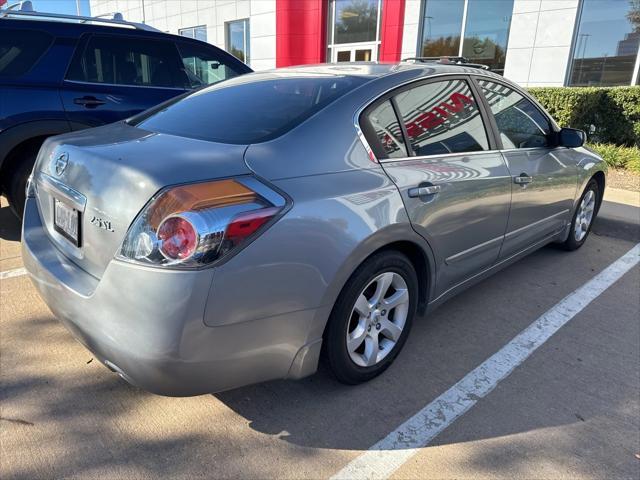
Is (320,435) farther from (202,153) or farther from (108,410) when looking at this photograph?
(202,153)

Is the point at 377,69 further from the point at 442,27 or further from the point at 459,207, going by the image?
the point at 442,27

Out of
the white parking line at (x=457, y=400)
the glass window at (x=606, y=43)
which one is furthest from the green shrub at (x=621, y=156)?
the white parking line at (x=457, y=400)

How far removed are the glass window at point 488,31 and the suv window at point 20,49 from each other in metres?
10.5

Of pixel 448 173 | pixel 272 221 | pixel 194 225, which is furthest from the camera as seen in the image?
pixel 448 173

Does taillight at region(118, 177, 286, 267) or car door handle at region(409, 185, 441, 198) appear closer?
taillight at region(118, 177, 286, 267)

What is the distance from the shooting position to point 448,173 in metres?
2.76

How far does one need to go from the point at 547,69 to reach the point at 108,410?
11563 millimetres

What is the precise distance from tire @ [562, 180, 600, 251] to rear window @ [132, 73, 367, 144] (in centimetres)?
299

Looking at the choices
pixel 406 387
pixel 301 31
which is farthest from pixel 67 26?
pixel 301 31

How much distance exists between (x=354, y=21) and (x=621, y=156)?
9573mm

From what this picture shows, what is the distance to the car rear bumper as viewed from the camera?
5.84 feet


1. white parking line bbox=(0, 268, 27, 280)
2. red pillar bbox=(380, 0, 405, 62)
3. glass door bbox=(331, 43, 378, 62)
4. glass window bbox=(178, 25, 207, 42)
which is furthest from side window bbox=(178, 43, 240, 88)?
glass window bbox=(178, 25, 207, 42)

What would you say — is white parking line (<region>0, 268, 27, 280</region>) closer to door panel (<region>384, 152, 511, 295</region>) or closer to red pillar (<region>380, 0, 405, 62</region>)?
door panel (<region>384, 152, 511, 295</region>)

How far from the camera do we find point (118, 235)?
190cm
